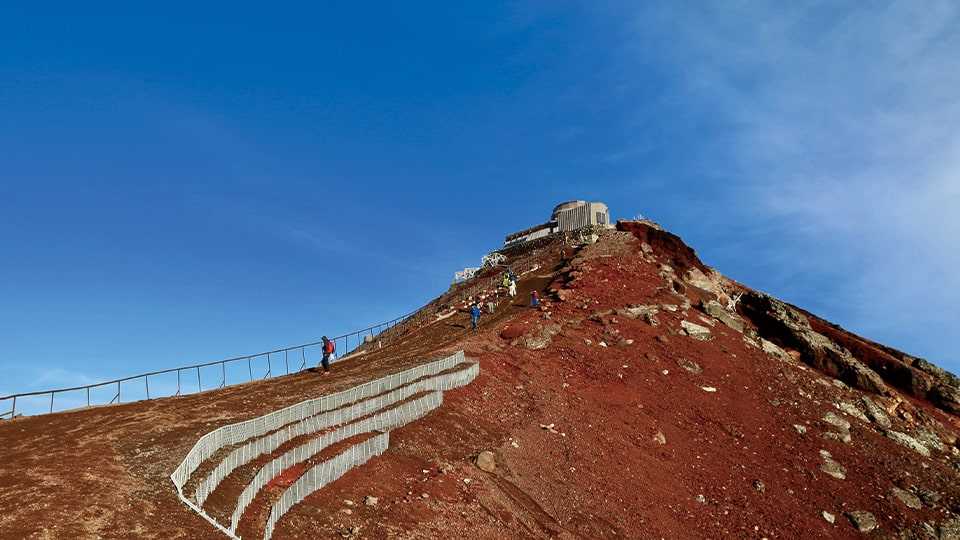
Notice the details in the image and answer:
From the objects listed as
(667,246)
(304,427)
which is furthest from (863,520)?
(667,246)

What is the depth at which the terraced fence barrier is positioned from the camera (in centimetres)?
1884

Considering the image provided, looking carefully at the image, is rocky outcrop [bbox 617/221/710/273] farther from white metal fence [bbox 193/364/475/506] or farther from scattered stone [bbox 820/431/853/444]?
white metal fence [bbox 193/364/475/506]

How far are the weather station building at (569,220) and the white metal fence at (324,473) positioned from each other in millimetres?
54460

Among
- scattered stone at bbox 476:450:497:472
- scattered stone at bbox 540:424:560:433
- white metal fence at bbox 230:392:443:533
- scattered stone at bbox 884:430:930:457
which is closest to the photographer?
white metal fence at bbox 230:392:443:533

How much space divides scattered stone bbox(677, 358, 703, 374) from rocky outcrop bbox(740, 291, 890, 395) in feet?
38.0

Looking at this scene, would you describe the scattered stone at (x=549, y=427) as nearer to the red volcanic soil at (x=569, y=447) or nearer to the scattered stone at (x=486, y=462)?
the red volcanic soil at (x=569, y=447)

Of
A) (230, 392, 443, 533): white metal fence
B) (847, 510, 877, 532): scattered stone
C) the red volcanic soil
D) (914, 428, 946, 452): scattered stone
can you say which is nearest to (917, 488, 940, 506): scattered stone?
the red volcanic soil

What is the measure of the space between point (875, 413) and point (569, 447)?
22.6 metres

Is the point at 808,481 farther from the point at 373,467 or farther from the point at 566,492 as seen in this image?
the point at 373,467

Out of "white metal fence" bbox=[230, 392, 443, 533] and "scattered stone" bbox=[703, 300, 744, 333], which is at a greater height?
"scattered stone" bbox=[703, 300, 744, 333]

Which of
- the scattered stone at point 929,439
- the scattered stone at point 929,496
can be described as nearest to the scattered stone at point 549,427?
the scattered stone at point 929,496

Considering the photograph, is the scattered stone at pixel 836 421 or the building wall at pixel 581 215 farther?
the building wall at pixel 581 215

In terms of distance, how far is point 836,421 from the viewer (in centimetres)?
3866

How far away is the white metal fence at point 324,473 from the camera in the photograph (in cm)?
1875
